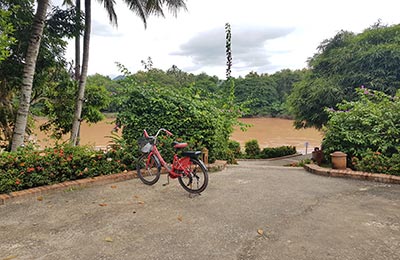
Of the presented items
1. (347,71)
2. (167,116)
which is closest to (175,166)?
(167,116)

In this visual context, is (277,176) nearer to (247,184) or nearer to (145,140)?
(247,184)

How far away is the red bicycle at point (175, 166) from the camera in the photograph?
11.4 ft

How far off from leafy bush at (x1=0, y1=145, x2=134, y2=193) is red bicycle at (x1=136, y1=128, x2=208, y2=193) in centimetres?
55

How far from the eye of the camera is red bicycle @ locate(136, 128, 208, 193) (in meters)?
3.47

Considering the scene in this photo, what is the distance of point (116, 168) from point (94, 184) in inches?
21.2

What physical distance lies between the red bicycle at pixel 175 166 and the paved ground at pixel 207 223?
17cm

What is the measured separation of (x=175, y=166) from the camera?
361cm

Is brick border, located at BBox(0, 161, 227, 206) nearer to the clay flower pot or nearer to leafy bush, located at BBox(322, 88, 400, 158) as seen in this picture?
the clay flower pot

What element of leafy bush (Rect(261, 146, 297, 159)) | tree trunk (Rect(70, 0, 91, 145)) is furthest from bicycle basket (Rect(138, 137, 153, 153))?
leafy bush (Rect(261, 146, 297, 159))

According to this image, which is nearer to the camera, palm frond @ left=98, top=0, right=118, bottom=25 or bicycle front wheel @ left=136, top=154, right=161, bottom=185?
bicycle front wheel @ left=136, top=154, right=161, bottom=185

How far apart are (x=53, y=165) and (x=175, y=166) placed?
1.74 metres

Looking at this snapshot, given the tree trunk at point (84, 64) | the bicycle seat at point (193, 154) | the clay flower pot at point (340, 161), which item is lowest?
the clay flower pot at point (340, 161)

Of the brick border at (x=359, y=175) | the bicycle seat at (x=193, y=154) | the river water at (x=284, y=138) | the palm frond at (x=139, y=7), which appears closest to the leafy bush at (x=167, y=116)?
the bicycle seat at (x=193, y=154)

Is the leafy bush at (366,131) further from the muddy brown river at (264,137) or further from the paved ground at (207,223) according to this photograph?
the muddy brown river at (264,137)
